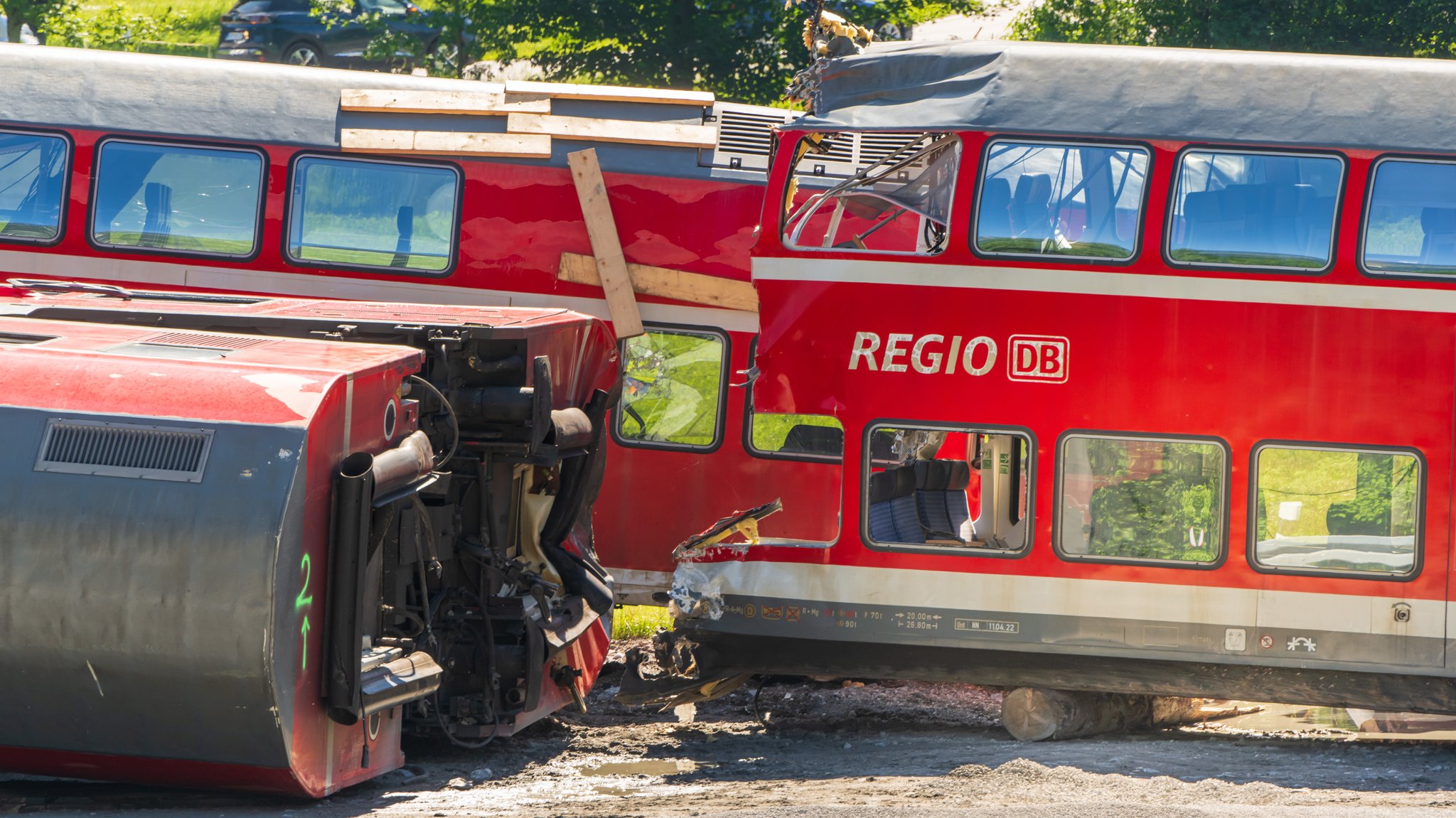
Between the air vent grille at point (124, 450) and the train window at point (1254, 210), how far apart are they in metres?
5.48

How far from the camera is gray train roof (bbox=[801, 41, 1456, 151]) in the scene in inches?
351

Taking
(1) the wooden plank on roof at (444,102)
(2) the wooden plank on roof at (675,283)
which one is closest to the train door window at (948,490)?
(2) the wooden plank on roof at (675,283)

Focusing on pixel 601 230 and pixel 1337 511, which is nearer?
pixel 1337 511

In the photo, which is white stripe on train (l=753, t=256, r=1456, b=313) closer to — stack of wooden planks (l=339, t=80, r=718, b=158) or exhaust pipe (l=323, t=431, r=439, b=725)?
stack of wooden planks (l=339, t=80, r=718, b=158)

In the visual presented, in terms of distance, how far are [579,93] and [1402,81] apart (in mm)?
5480

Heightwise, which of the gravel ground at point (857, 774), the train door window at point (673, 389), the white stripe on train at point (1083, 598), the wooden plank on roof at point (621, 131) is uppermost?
the wooden plank on roof at point (621, 131)

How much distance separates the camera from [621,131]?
11133 millimetres

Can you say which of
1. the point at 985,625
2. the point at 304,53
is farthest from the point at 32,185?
the point at 304,53

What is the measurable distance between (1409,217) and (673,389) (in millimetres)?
5071

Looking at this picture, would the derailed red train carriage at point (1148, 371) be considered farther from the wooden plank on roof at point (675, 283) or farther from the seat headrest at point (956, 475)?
the wooden plank on roof at point (675, 283)

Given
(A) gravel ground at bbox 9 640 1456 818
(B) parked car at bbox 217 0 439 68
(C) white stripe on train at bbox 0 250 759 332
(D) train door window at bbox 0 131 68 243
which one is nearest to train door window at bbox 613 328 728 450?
(C) white stripe on train at bbox 0 250 759 332

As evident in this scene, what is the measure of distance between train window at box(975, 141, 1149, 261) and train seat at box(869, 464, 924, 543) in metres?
1.71

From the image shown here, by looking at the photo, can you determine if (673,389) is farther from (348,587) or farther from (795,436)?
(348,587)

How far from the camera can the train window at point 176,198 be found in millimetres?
11352
